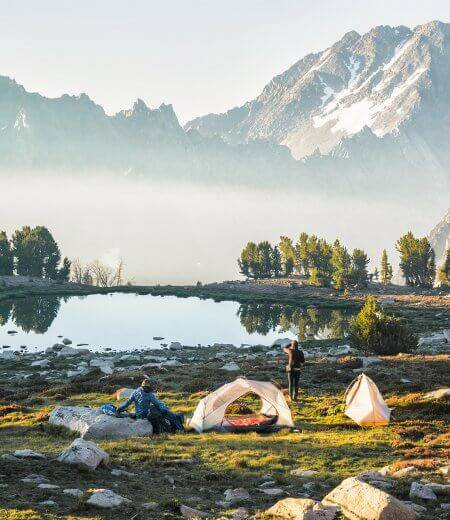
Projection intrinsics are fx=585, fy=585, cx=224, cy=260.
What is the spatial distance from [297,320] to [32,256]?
285ft

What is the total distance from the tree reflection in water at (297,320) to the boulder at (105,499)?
194 feet

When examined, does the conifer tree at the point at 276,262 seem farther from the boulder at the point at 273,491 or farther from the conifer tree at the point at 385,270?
the boulder at the point at 273,491

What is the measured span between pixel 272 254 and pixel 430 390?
148914 millimetres

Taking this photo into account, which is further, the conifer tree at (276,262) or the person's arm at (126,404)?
the conifer tree at (276,262)

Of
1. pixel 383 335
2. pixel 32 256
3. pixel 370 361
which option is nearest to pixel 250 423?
pixel 370 361

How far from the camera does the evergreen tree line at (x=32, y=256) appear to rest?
5935 inches

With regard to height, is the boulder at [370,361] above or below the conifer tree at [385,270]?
below

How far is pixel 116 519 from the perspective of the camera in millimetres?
11594

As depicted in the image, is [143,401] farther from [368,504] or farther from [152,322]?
[152,322]

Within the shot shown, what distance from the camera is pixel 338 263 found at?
486 ft

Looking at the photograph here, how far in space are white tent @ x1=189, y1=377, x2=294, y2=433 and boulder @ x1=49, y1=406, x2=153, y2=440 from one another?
2202mm

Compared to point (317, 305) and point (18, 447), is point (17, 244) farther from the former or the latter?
point (18, 447)

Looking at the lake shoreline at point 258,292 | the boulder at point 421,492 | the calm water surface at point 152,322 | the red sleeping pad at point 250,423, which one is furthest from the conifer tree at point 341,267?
the boulder at point 421,492

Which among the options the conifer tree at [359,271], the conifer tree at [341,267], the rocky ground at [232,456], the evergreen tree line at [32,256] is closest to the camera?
the rocky ground at [232,456]
